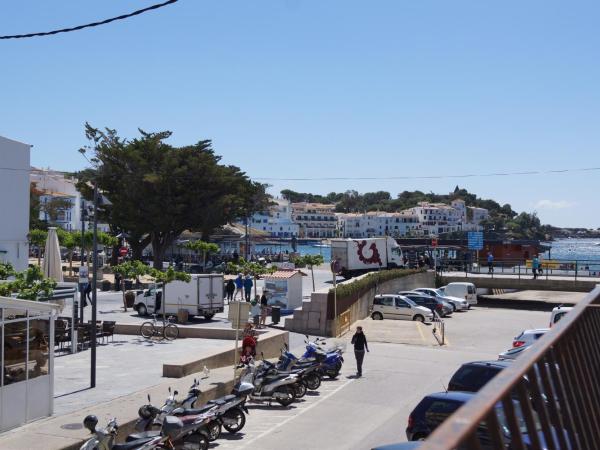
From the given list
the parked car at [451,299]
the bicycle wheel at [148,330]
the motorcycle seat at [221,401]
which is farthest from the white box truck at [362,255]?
the motorcycle seat at [221,401]

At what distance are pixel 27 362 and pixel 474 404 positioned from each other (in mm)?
13912

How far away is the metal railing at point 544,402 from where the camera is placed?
1.70 metres

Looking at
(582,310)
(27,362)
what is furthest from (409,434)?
(582,310)

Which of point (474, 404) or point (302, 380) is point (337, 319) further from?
point (474, 404)

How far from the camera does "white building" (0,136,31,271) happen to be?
43.1 m

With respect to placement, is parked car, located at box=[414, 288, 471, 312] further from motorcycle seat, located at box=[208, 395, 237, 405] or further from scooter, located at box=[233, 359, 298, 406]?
A: motorcycle seat, located at box=[208, 395, 237, 405]

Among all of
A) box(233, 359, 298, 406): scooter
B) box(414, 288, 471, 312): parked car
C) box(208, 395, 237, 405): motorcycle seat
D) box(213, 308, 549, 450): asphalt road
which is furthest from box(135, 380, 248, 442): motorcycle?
box(414, 288, 471, 312): parked car

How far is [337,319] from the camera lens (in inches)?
1249

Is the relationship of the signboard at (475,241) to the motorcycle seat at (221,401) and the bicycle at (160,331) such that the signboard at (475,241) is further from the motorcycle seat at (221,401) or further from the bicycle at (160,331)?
the motorcycle seat at (221,401)

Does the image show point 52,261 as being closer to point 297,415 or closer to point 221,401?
point 297,415

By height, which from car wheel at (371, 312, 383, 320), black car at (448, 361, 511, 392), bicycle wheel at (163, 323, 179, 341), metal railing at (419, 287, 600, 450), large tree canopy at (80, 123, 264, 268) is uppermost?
large tree canopy at (80, 123, 264, 268)

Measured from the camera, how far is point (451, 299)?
45.2 meters

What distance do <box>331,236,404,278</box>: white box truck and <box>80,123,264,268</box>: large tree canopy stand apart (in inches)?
590

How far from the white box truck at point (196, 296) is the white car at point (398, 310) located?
8.72 m
